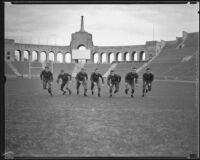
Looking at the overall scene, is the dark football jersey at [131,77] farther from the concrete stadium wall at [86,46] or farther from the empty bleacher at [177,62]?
the concrete stadium wall at [86,46]

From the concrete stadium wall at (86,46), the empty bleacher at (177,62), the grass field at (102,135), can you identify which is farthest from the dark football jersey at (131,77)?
the concrete stadium wall at (86,46)

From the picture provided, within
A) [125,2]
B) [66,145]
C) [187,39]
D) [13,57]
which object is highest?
[187,39]

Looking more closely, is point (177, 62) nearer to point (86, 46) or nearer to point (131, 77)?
point (131, 77)

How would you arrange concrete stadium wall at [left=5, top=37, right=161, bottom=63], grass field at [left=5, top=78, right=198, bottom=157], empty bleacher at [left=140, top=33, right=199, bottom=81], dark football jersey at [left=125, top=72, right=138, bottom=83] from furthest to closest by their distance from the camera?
concrete stadium wall at [left=5, top=37, right=161, bottom=63], empty bleacher at [left=140, top=33, right=199, bottom=81], dark football jersey at [left=125, top=72, right=138, bottom=83], grass field at [left=5, top=78, right=198, bottom=157]

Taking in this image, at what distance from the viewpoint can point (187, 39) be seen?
58.7 m

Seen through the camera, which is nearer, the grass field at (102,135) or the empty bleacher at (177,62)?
the grass field at (102,135)

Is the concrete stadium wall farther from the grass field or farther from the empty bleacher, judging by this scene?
the grass field

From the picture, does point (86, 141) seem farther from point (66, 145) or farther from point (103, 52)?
point (103, 52)

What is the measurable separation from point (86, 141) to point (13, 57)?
223 ft

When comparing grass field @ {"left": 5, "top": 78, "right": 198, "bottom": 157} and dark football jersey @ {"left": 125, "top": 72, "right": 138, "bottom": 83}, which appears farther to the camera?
dark football jersey @ {"left": 125, "top": 72, "right": 138, "bottom": 83}

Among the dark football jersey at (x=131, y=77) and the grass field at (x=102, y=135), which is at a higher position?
the dark football jersey at (x=131, y=77)

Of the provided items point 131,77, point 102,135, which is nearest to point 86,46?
point 131,77

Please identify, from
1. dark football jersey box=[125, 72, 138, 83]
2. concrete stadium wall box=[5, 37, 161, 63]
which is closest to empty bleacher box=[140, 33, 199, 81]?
concrete stadium wall box=[5, 37, 161, 63]

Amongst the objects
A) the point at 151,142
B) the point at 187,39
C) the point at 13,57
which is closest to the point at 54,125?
the point at 151,142
